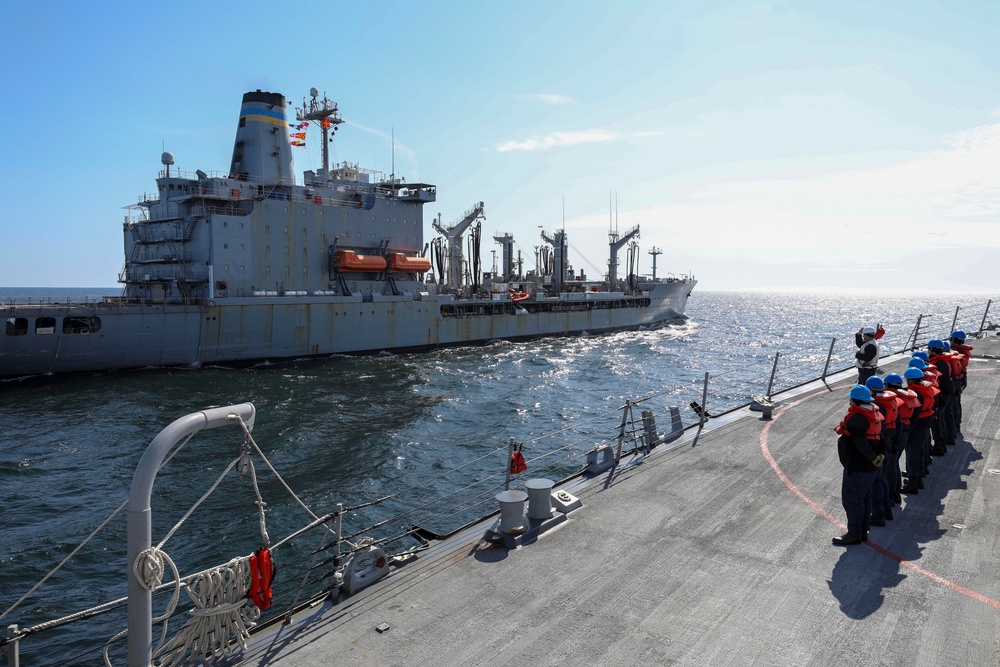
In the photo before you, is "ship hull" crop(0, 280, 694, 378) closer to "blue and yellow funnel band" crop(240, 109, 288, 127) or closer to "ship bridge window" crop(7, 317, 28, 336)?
"ship bridge window" crop(7, 317, 28, 336)

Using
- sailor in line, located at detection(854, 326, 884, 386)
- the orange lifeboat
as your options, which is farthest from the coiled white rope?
the orange lifeboat

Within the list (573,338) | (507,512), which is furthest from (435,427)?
(573,338)

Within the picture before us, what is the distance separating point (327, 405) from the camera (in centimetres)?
2255

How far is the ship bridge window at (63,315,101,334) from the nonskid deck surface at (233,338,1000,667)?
1027 inches

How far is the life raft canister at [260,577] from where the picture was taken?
4.32m

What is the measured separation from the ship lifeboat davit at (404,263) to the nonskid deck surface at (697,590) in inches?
1190

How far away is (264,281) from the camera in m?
31.7

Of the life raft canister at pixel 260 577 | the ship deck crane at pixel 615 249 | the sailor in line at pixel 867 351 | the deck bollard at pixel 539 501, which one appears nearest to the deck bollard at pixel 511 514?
the deck bollard at pixel 539 501

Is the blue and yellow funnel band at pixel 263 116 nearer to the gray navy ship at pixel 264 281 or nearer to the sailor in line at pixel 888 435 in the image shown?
the gray navy ship at pixel 264 281

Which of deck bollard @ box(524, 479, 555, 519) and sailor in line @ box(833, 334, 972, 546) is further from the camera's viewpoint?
deck bollard @ box(524, 479, 555, 519)

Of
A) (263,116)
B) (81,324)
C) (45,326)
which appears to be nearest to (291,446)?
(81,324)

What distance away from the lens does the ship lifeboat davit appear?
36344mm

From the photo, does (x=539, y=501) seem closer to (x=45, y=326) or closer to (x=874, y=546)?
(x=874, y=546)

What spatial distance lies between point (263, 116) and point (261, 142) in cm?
151
